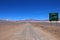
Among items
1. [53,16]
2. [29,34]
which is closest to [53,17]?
[53,16]

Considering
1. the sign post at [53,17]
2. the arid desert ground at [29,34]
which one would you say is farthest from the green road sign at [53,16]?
the arid desert ground at [29,34]

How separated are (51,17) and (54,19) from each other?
5.69 feet

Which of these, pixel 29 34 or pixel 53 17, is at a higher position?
pixel 53 17

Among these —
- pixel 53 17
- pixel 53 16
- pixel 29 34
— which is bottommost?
pixel 29 34

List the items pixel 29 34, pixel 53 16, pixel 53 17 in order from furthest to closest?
pixel 53 16 → pixel 53 17 → pixel 29 34

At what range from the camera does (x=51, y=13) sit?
51.6 meters

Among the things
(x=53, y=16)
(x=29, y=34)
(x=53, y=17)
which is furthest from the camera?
(x=53, y=16)

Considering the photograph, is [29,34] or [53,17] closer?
[29,34]

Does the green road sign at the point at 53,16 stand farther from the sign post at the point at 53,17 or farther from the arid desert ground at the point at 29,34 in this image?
the arid desert ground at the point at 29,34

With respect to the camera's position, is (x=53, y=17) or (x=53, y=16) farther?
(x=53, y=16)

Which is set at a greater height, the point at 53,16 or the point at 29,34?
the point at 53,16

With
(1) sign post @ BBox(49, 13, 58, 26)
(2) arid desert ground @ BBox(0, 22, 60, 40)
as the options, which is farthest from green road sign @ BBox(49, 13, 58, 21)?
(2) arid desert ground @ BBox(0, 22, 60, 40)

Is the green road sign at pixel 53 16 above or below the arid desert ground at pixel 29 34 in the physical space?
above

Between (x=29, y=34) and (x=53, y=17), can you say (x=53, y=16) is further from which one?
(x=29, y=34)
